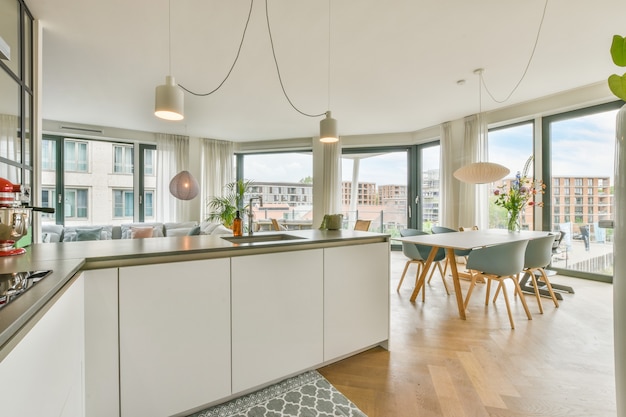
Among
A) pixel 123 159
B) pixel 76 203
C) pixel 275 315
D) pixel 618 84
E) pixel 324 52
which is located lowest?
pixel 275 315

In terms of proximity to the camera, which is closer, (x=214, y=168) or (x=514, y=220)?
(x=514, y=220)

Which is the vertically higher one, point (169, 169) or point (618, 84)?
point (169, 169)

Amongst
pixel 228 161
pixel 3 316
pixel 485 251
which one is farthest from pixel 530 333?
pixel 228 161

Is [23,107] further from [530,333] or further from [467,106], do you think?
[467,106]

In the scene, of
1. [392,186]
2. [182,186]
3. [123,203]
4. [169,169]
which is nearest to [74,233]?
[123,203]

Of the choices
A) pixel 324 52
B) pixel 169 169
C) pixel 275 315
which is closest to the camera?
pixel 275 315

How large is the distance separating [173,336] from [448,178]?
5130 mm

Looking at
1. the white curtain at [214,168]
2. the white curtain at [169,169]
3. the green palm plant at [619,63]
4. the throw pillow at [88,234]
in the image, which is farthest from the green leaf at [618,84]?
the white curtain at [214,168]

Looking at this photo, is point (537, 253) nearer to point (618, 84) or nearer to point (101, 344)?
point (618, 84)

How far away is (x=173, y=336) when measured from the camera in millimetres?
1368

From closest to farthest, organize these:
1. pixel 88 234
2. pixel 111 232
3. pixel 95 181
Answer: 1. pixel 88 234
2. pixel 111 232
3. pixel 95 181

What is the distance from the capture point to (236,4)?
215 cm

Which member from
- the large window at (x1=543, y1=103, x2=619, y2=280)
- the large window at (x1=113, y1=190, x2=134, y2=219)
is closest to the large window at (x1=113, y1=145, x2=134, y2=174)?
the large window at (x1=113, y1=190, x2=134, y2=219)

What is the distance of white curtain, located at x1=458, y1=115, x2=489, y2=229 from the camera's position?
4.67 meters
